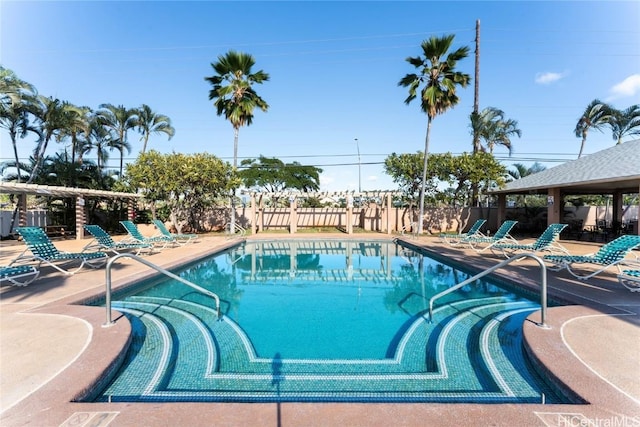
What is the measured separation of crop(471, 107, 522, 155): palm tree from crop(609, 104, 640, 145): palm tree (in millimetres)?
7707

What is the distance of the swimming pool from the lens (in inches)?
131

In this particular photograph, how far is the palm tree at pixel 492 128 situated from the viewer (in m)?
21.3

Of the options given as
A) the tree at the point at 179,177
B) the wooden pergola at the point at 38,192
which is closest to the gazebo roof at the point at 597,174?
the tree at the point at 179,177

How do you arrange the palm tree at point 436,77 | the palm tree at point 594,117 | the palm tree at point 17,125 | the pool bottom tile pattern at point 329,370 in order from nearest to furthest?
the pool bottom tile pattern at point 329,370 < the palm tree at point 436,77 < the palm tree at point 17,125 < the palm tree at point 594,117

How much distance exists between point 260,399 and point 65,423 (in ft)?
5.04

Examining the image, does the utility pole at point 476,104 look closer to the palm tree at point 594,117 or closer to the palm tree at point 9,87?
the palm tree at point 594,117

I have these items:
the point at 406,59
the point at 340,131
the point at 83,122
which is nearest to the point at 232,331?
the point at 406,59

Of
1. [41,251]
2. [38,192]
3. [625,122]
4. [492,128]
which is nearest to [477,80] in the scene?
[492,128]

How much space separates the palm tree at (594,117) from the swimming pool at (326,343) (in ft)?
82.4

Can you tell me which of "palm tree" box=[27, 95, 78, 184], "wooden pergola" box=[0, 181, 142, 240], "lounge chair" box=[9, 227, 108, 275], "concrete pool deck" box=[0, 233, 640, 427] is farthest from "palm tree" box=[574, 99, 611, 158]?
"palm tree" box=[27, 95, 78, 184]

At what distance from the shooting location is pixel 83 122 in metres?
19.5

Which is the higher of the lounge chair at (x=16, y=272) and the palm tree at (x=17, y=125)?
the palm tree at (x=17, y=125)

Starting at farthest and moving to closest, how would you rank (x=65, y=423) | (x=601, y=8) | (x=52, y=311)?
(x=601, y=8)
(x=52, y=311)
(x=65, y=423)

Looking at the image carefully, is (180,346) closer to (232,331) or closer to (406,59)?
(232,331)
